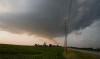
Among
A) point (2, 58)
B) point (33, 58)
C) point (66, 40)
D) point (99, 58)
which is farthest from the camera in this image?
point (66, 40)

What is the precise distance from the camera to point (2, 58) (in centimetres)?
3512

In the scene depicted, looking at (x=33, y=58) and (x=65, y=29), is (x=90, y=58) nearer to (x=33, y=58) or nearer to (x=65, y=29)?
(x=33, y=58)

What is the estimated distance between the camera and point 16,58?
3622cm

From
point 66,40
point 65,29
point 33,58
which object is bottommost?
point 33,58

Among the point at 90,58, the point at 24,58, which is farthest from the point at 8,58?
the point at 90,58

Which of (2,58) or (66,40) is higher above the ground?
(66,40)

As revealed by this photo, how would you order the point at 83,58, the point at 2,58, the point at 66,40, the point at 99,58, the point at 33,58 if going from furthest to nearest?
the point at 66,40 → the point at 33,58 → the point at 2,58 → the point at 83,58 → the point at 99,58

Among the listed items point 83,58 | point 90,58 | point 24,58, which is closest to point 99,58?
point 90,58

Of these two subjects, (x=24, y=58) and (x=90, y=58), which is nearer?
(x=90, y=58)

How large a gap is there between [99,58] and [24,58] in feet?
66.4

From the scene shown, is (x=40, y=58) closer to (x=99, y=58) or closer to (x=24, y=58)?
(x=24, y=58)

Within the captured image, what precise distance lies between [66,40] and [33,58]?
11871 mm

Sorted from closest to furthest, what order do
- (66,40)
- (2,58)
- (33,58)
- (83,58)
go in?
1. (83,58)
2. (2,58)
3. (33,58)
4. (66,40)

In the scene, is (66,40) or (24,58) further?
(66,40)
